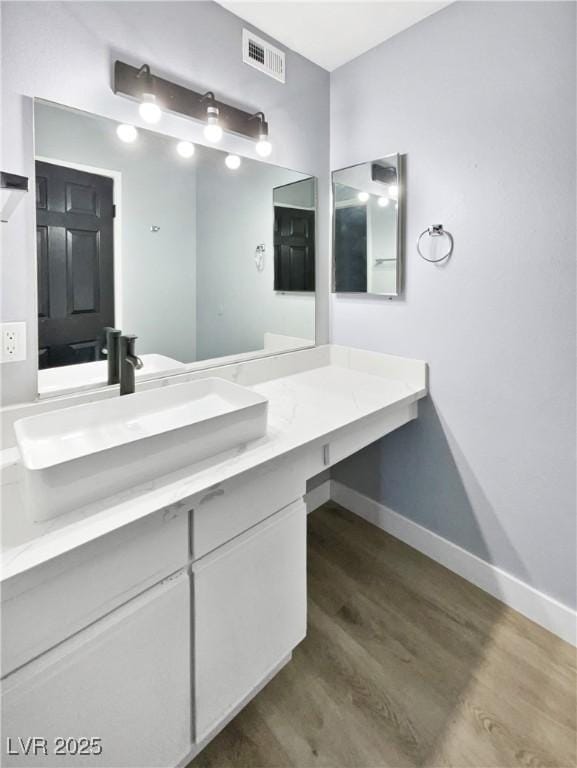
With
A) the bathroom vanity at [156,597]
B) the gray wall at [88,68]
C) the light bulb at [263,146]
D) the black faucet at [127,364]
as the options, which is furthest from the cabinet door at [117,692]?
the light bulb at [263,146]

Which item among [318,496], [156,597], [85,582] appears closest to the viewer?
[85,582]

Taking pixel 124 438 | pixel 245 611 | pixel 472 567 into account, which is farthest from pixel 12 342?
pixel 472 567

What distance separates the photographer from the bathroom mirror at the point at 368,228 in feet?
6.16

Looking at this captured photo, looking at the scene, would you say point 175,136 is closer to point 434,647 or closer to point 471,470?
point 471,470

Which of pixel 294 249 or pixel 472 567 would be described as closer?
pixel 472 567

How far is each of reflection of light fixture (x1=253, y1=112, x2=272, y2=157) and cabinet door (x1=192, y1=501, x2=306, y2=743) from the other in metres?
1.50

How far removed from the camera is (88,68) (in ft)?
4.29

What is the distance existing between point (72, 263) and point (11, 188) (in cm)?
37

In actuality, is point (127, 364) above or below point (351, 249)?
below

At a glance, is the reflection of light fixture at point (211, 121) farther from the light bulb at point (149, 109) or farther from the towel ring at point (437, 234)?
the towel ring at point (437, 234)

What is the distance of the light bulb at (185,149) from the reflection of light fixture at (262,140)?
0.33 metres

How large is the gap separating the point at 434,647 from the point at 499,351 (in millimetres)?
1148

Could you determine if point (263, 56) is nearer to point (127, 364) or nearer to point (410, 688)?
point (127, 364)

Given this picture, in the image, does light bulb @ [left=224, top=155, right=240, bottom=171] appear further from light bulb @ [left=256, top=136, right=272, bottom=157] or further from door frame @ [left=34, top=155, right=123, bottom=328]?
door frame @ [left=34, top=155, right=123, bottom=328]
